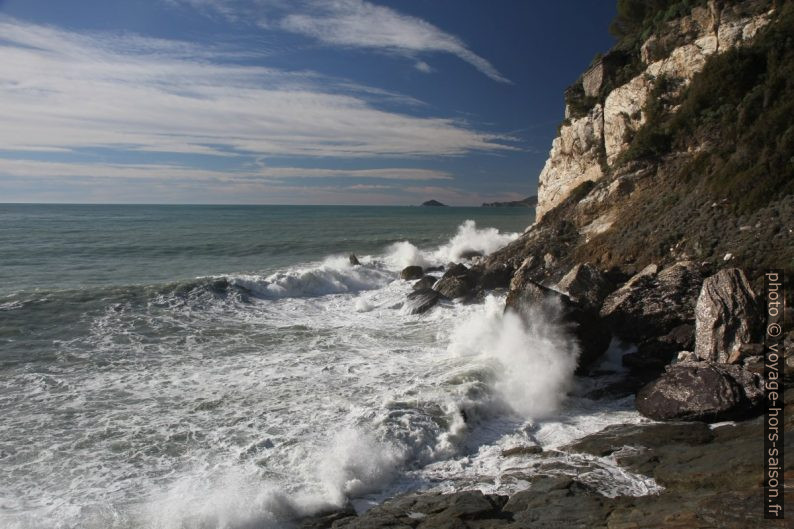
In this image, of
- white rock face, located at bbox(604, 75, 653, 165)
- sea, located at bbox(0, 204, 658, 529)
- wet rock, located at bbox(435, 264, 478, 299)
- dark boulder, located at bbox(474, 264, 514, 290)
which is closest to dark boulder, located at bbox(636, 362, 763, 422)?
sea, located at bbox(0, 204, 658, 529)

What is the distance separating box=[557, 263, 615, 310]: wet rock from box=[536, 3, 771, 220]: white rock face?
32.7 ft

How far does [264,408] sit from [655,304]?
10834mm

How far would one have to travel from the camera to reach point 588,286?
1591 cm

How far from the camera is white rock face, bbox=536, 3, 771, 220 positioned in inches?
819

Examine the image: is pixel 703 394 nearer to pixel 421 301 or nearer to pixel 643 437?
pixel 643 437

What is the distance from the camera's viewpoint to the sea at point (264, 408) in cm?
824

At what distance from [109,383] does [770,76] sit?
77.6 ft

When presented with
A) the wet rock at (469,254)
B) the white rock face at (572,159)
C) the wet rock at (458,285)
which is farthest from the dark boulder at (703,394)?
the wet rock at (469,254)

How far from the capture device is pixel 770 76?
697 inches

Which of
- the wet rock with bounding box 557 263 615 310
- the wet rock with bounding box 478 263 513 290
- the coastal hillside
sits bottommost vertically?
the wet rock with bounding box 478 263 513 290

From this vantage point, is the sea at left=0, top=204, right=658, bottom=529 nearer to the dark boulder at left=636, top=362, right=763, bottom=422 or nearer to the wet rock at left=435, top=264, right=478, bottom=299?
the dark boulder at left=636, top=362, right=763, bottom=422

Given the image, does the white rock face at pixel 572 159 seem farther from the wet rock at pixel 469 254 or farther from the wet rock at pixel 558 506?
the wet rock at pixel 558 506

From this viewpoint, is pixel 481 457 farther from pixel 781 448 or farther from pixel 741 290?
pixel 741 290

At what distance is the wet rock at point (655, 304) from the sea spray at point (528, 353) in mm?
2249
